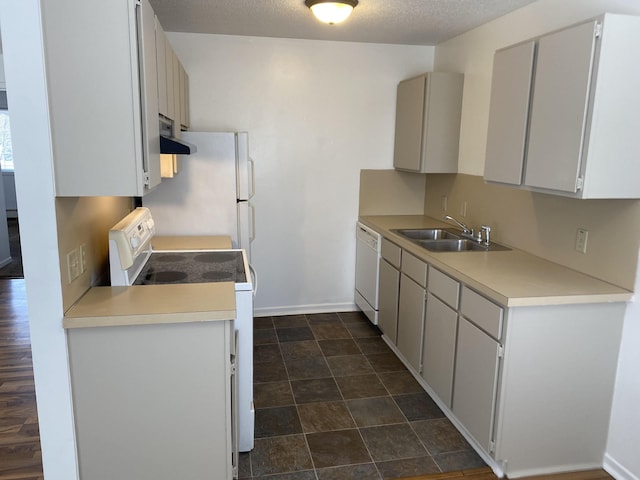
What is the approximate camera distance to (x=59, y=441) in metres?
1.95

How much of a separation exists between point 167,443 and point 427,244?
86.9 inches

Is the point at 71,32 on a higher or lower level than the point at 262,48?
lower

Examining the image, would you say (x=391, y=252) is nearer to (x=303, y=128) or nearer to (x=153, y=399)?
(x=303, y=128)

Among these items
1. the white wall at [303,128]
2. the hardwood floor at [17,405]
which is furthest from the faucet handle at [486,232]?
the hardwood floor at [17,405]

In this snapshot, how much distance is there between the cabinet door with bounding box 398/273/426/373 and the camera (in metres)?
3.19

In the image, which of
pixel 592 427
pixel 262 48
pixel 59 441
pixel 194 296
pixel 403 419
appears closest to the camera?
pixel 59 441

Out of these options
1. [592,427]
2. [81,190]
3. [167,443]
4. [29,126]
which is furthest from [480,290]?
[29,126]

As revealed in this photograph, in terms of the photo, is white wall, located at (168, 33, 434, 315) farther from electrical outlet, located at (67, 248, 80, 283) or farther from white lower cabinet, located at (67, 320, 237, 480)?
white lower cabinet, located at (67, 320, 237, 480)

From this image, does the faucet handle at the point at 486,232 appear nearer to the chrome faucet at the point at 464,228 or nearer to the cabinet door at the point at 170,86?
the chrome faucet at the point at 464,228

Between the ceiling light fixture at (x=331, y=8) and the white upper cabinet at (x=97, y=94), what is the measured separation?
1354 millimetres

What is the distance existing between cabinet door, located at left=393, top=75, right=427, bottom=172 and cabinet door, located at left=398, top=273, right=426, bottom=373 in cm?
112

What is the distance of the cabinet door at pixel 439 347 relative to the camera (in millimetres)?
2781

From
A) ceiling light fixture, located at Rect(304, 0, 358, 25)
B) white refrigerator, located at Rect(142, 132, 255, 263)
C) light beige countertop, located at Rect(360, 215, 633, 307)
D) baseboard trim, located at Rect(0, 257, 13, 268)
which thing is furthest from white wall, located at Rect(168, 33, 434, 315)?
baseboard trim, located at Rect(0, 257, 13, 268)

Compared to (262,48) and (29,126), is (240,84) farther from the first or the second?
(29,126)
